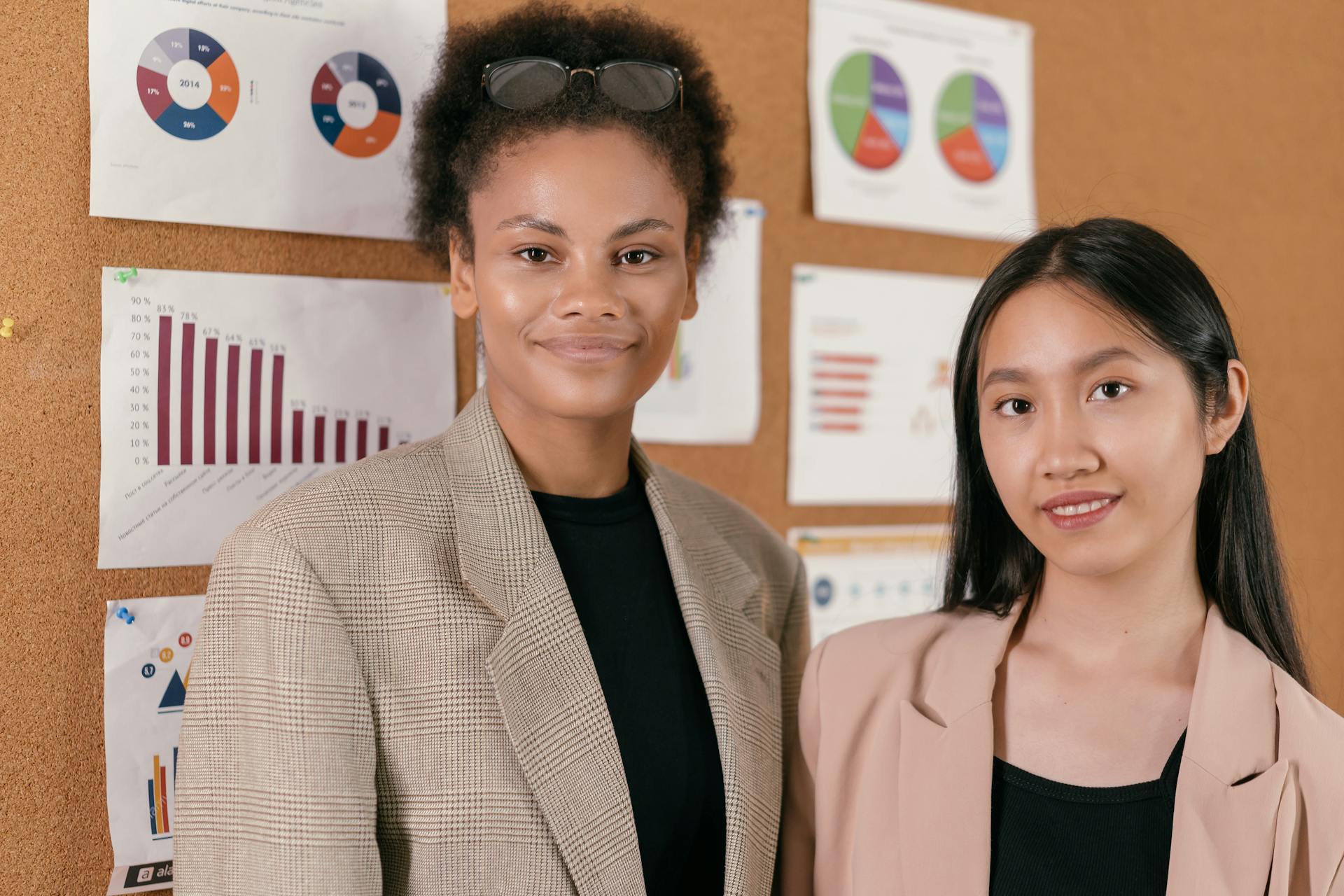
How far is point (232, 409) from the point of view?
1373 mm

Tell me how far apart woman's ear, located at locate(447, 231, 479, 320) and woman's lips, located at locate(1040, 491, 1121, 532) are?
61 cm

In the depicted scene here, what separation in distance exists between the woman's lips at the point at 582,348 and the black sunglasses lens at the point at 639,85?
0.25 meters

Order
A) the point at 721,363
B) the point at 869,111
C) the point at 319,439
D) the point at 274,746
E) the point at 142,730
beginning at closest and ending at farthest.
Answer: the point at 274,746 < the point at 142,730 < the point at 319,439 < the point at 721,363 < the point at 869,111

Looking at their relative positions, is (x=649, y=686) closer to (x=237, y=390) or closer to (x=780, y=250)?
(x=237, y=390)

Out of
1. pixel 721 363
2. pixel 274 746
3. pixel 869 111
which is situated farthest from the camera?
pixel 869 111

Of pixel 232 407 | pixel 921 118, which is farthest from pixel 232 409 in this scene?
pixel 921 118

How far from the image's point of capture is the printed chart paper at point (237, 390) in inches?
51.8

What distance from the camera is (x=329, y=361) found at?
143 centimetres

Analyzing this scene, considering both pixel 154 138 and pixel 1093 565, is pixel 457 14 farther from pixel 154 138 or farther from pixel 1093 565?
pixel 1093 565

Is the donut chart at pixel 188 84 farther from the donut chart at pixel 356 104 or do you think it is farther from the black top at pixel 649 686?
the black top at pixel 649 686

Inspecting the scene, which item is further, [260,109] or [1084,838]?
[260,109]

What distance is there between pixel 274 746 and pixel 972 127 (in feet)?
4.78

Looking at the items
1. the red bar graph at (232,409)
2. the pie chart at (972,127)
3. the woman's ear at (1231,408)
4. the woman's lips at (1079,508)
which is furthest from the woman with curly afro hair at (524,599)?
the pie chart at (972,127)

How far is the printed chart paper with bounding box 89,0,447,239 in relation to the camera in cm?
130
